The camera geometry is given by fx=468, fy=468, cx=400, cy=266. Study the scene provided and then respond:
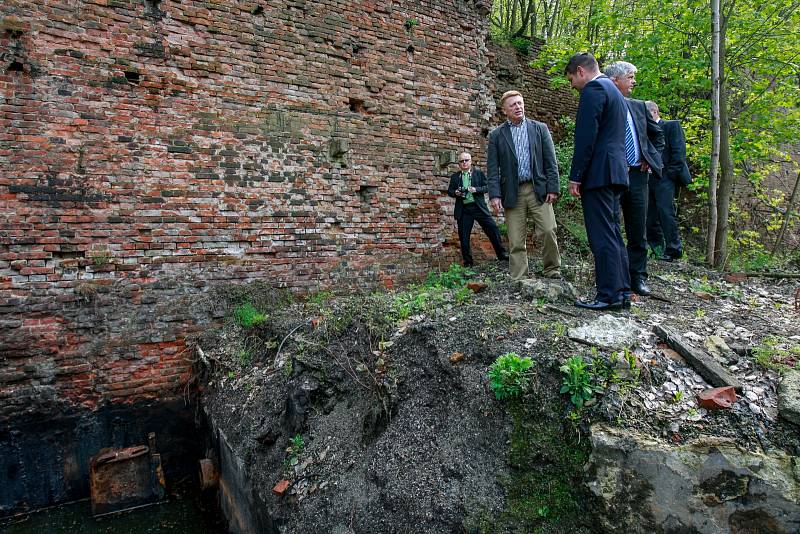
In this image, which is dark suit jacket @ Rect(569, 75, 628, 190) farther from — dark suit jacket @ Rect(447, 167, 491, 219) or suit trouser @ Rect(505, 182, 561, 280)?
dark suit jacket @ Rect(447, 167, 491, 219)

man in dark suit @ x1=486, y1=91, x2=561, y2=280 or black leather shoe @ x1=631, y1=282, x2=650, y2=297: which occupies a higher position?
man in dark suit @ x1=486, y1=91, x2=561, y2=280

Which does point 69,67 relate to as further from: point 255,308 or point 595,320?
point 595,320

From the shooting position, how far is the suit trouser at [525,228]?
4.44 m

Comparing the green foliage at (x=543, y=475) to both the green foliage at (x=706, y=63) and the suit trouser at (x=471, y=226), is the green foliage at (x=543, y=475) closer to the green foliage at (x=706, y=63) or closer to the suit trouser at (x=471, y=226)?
the suit trouser at (x=471, y=226)

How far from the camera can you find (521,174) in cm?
441

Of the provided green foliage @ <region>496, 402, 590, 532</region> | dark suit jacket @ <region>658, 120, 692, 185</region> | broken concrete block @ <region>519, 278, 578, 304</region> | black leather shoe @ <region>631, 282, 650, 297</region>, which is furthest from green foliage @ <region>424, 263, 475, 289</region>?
green foliage @ <region>496, 402, 590, 532</region>

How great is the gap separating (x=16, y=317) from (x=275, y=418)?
2.73 meters

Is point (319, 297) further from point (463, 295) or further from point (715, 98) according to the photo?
point (715, 98)

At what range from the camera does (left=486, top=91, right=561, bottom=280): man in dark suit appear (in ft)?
14.4

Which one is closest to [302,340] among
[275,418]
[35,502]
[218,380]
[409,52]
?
[275,418]

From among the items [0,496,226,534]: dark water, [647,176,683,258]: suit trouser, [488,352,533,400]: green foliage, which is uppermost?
[647,176,683,258]: suit trouser

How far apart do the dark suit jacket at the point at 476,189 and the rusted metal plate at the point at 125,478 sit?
4529 mm

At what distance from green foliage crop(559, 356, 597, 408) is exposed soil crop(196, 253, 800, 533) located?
0.16 ft

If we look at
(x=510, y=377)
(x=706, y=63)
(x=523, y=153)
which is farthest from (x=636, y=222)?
(x=706, y=63)
